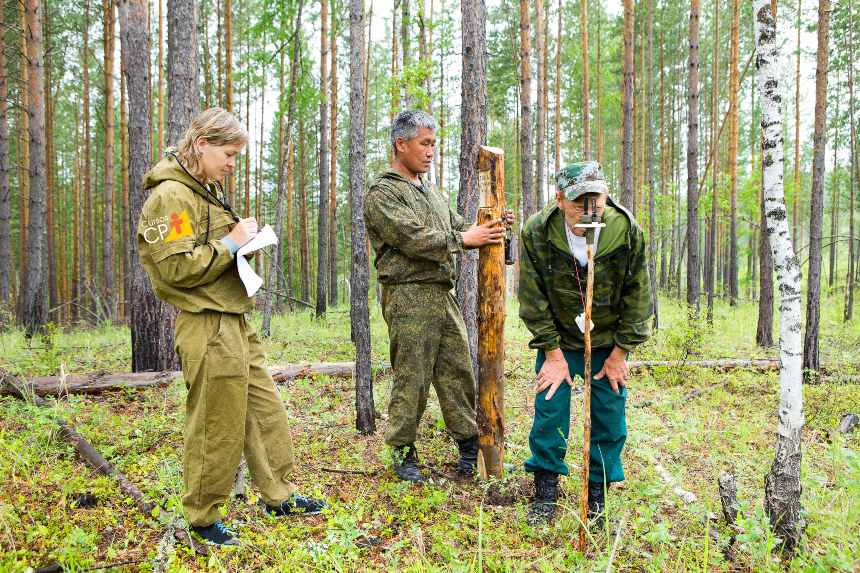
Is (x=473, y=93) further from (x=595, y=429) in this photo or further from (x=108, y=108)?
(x=108, y=108)

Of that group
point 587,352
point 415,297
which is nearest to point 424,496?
point 415,297

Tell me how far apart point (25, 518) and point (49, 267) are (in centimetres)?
1598

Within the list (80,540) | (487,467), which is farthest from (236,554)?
(487,467)

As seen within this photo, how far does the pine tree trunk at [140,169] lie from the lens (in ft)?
18.6

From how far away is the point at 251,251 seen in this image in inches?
91.6

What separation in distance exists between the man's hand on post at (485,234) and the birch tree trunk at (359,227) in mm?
1314

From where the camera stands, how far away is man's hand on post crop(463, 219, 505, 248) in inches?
118

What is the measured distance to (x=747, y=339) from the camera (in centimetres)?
933

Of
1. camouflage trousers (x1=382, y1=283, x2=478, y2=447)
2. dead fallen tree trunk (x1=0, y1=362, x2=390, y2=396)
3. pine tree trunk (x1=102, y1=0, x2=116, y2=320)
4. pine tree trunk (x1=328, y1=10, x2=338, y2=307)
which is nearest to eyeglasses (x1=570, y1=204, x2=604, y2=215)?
camouflage trousers (x1=382, y1=283, x2=478, y2=447)

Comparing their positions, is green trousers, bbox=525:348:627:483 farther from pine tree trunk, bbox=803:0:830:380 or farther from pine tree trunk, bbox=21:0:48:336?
pine tree trunk, bbox=21:0:48:336

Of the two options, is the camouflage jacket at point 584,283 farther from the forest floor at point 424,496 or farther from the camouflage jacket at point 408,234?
the forest floor at point 424,496

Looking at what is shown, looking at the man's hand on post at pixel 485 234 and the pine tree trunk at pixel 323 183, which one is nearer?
the man's hand on post at pixel 485 234

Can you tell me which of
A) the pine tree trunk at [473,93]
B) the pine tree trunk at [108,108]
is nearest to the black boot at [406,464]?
the pine tree trunk at [473,93]

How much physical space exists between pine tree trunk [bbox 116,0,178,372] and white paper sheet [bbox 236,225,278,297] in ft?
13.1
